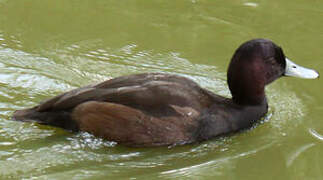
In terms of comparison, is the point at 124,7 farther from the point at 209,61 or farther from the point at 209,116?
the point at 209,116

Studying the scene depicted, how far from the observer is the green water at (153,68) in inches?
194

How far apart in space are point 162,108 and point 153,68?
1.79 meters

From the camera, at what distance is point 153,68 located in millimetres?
6812

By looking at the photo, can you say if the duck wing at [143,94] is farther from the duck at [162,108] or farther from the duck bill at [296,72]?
the duck bill at [296,72]

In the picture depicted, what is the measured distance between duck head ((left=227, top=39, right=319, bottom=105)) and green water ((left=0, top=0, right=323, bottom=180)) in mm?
353

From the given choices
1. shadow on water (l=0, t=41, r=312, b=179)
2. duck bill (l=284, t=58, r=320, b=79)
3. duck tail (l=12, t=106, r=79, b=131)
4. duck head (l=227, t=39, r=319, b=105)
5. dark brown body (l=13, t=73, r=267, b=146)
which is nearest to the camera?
shadow on water (l=0, t=41, r=312, b=179)

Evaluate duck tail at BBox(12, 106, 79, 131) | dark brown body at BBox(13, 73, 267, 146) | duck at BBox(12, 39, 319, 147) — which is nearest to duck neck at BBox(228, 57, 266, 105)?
duck at BBox(12, 39, 319, 147)

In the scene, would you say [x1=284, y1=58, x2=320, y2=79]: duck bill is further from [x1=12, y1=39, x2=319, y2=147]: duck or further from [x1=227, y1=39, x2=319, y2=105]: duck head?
[x1=12, y1=39, x2=319, y2=147]: duck

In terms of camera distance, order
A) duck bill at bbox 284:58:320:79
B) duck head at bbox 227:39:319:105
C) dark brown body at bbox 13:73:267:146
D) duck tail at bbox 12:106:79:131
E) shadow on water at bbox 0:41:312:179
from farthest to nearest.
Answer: duck bill at bbox 284:58:320:79
duck head at bbox 227:39:319:105
duck tail at bbox 12:106:79:131
dark brown body at bbox 13:73:267:146
shadow on water at bbox 0:41:312:179

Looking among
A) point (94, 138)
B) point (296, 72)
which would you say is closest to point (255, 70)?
point (296, 72)

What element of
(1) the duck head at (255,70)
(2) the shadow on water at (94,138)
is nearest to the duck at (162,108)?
(1) the duck head at (255,70)

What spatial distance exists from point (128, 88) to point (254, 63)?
1214mm

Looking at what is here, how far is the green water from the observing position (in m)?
4.93

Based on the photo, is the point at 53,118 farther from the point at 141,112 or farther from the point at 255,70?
the point at 255,70
